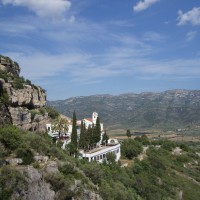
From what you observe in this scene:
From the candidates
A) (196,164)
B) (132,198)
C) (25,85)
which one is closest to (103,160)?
(132,198)

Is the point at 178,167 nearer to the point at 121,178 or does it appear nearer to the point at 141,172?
the point at 141,172

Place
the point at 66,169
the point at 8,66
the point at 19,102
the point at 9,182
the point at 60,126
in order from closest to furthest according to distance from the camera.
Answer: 1. the point at 9,182
2. the point at 66,169
3. the point at 19,102
4. the point at 60,126
5. the point at 8,66

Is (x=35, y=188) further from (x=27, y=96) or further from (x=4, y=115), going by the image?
(x=27, y=96)

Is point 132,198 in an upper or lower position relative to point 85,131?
lower

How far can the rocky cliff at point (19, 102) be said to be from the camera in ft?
181

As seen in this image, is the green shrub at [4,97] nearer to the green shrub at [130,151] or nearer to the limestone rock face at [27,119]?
the limestone rock face at [27,119]

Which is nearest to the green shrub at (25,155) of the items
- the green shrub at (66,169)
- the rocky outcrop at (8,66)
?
the green shrub at (66,169)

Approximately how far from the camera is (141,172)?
2672 inches

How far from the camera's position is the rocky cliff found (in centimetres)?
5512

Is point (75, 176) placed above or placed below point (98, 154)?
below

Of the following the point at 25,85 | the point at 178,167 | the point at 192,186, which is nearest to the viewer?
the point at 25,85

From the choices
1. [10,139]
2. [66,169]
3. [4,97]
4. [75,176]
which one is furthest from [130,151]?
[10,139]

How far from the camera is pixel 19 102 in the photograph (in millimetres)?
59656

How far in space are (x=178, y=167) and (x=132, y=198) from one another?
114 ft
